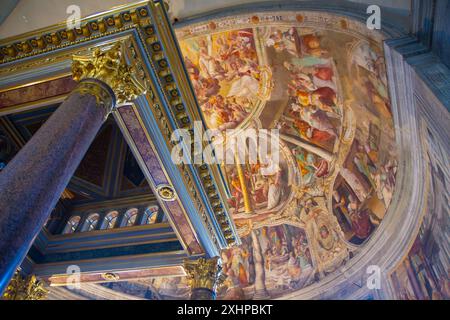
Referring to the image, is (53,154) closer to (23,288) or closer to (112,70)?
(112,70)

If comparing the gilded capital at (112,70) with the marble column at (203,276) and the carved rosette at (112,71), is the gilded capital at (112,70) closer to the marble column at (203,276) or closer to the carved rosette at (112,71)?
the carved rosette at (112,71)

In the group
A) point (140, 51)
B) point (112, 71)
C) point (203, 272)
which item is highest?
point (140, 51)

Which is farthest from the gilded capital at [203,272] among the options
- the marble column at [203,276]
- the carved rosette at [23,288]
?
the carved rosette at [23,288]

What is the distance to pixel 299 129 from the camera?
13000mm

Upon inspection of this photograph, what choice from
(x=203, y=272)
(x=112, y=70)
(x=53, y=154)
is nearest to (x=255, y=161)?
(x=203, y=272)

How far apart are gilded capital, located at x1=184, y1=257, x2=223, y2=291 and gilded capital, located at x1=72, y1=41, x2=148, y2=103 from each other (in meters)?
4.09

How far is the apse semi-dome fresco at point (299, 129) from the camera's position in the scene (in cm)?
1022

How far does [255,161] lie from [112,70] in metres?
9.67

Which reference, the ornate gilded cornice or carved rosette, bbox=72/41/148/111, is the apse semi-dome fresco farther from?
carved rosette, bbox=72/41/148/111

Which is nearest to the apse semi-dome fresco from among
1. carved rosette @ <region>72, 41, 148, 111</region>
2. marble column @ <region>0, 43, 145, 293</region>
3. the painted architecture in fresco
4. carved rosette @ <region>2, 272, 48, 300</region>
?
the painted architecture in fresco

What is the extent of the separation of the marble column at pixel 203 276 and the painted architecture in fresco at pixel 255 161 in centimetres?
10

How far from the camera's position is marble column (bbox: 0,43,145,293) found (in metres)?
3.33
